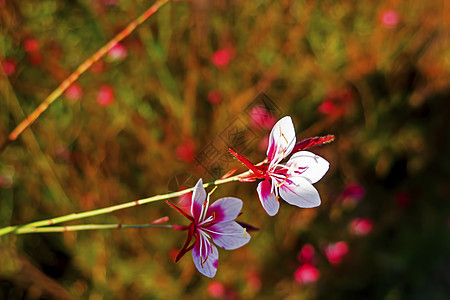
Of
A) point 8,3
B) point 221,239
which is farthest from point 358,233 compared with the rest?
point 8,3

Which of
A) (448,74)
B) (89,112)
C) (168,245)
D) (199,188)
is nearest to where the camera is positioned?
(199,188)

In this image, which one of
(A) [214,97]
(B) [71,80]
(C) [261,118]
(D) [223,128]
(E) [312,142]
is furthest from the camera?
(A) [214,97]

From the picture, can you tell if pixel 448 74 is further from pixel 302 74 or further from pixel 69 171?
pixel 69 171

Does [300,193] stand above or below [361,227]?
above

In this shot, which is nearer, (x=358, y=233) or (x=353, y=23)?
(x=358, y=233)

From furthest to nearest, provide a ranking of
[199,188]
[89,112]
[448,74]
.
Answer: [448,74] < [89,112] < [199,188]

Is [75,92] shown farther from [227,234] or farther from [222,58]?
[227,234]

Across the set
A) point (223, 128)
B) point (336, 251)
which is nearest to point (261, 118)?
point (223, 128)

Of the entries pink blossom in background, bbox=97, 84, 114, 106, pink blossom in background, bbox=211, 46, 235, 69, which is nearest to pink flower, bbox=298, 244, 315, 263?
pink blossom in background, bbox=211, 46, 235, 69
